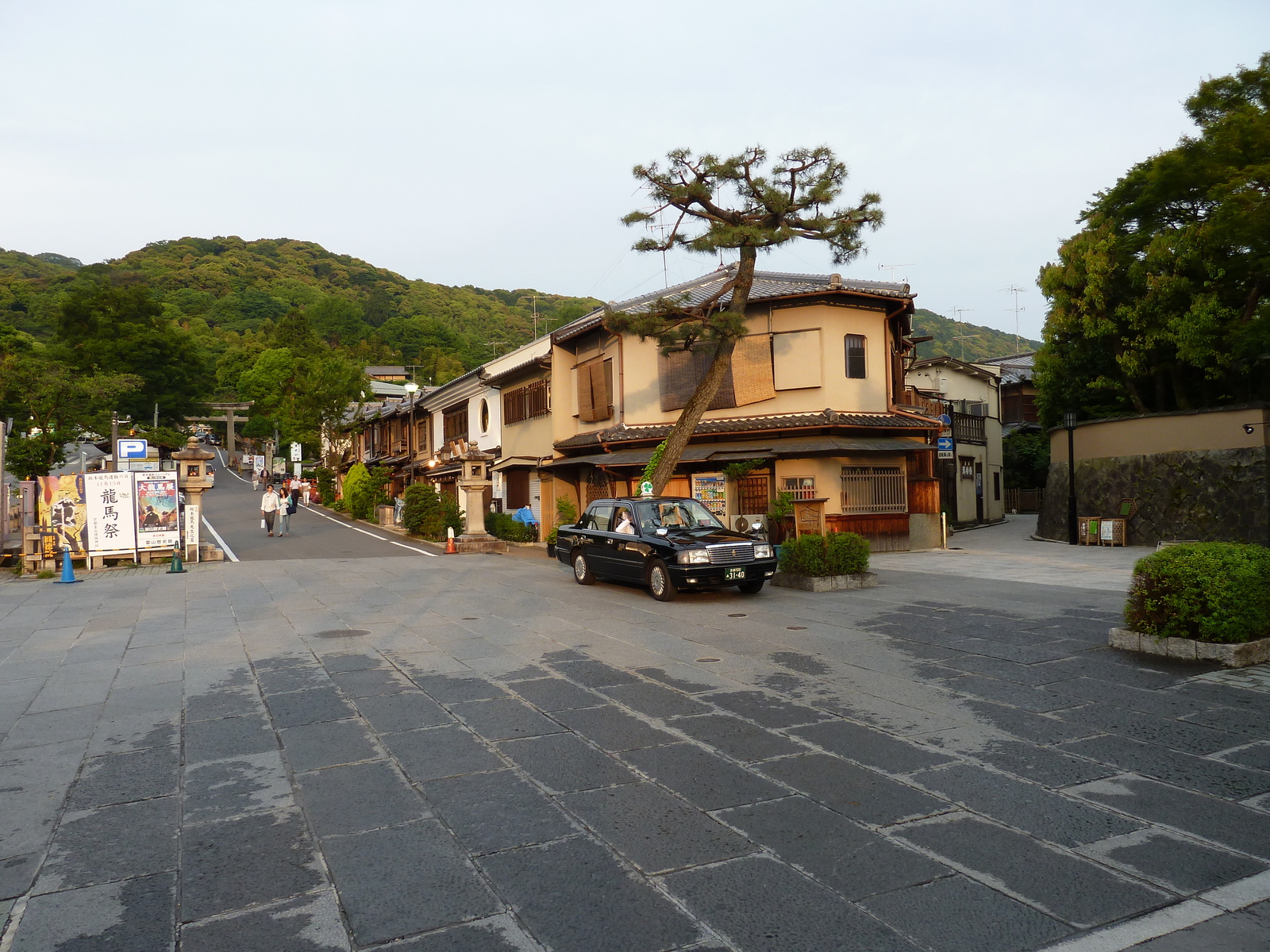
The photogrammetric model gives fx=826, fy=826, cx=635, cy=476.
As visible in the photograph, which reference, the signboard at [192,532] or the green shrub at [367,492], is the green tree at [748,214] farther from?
the green shrub at [367,492]

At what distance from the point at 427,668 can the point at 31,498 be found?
16.2 meters

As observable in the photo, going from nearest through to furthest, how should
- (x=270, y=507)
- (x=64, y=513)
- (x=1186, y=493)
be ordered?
(x=64, y=513) < (x=1186, y=493) < (x=270, y=507)

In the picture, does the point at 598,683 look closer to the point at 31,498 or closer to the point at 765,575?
the point at 765,575

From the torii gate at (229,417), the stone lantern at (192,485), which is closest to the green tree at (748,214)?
the stone lantern at (192,485)

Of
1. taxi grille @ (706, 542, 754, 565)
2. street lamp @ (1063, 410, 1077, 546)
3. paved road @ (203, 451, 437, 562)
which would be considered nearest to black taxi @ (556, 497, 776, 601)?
taxi grille @ (706, 542, 754, 565)

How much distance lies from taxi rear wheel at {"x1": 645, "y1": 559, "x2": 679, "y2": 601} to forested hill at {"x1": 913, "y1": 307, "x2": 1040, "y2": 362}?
54381 millimetres

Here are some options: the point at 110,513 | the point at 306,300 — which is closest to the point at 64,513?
the point at 110,513

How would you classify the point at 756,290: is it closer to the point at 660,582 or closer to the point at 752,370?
the point at 752,370

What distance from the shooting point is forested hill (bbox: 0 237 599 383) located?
270 ft

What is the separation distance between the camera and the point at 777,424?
22047 millimetres

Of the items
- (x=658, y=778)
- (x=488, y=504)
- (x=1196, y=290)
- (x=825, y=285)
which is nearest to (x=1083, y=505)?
(x=1196, y=290)

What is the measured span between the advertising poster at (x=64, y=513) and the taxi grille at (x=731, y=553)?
1430 centimetres

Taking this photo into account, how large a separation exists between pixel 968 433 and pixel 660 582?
25837 mm

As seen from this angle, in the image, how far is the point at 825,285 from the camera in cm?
2283
